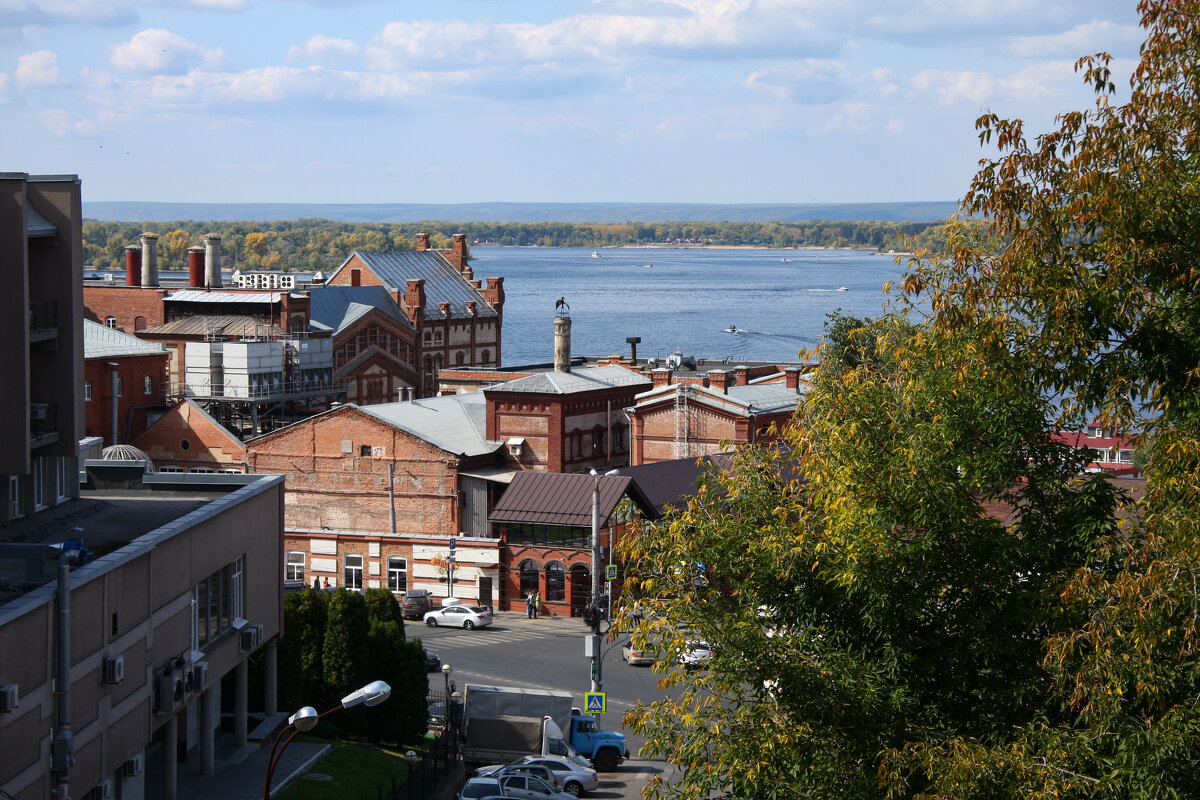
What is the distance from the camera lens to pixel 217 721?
30703mm

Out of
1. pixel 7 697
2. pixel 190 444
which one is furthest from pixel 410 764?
pixel 190 444

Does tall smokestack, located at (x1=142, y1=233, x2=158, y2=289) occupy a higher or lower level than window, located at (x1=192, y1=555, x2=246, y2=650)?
higher

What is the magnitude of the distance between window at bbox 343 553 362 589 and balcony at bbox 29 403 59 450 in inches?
1264

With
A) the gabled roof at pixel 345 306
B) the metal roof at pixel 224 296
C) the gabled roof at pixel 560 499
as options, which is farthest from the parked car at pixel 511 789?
the gabled roof at pixel 345 306

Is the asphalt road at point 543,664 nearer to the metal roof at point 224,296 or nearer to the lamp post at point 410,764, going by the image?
the lamp post at point 410,764

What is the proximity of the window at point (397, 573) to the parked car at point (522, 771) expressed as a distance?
2402 cm

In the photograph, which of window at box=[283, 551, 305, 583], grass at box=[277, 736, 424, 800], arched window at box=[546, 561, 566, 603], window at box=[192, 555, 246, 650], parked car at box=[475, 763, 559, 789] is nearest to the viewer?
window at box=[192, 555, 246, 650]

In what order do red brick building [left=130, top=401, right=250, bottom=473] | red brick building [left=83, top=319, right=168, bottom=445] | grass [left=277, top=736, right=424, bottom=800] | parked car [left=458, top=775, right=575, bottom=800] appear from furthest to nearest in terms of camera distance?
red brick building [left=83, top=319, right=168, bottom=445], red brick building [left=130, top=401, right=250, bottom=473], parked car [left=458, top=775, right=575, bottom=800], grass [left=277, top=736, right=424, bottom=800]

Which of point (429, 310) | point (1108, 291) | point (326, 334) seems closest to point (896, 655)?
point (1108, 291)

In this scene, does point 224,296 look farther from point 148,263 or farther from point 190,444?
point 190,444

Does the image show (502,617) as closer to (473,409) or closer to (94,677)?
(473,409)

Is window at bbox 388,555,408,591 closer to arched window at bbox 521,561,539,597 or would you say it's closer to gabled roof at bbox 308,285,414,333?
arched window at bbox 521,561,539,597

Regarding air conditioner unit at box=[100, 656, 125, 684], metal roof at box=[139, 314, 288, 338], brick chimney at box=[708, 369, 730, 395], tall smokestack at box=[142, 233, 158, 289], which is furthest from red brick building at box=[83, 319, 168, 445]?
air conditioner unit at box=[100, 656, 125, 684]

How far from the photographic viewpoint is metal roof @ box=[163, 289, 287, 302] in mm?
86812
